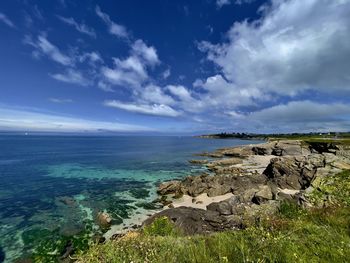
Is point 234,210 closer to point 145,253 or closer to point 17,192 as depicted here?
point 145,253

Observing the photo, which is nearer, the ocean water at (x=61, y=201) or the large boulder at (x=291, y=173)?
the ocean water at (x=61, y=201)

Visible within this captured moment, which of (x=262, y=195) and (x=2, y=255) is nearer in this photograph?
(x=2, y=255)

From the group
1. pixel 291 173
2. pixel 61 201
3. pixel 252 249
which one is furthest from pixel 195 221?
pixel 291 173

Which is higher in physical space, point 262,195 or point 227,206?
point 262,195

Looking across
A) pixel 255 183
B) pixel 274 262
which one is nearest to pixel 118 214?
pixel 255 183

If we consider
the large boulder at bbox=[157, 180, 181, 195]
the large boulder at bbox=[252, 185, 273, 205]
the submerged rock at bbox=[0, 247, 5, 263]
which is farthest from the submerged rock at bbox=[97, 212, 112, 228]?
the large boulder at bbox=[252, 185, 273, 205]

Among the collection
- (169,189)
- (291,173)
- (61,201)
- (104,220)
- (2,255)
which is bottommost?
(61,201)

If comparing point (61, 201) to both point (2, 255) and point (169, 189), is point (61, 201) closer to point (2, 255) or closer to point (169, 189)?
point (2, 255)

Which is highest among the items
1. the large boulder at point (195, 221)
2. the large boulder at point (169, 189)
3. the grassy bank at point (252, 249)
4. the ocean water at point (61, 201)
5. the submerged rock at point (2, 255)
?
the grassy bank at point (252, 249)

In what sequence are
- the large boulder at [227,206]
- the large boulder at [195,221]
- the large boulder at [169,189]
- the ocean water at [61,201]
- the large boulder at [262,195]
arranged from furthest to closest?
the large boulder at [169,189], the large boulder at [262,195], the large boulder at [227,206], the ocean water at [61,201], the large boulder at [195,221]

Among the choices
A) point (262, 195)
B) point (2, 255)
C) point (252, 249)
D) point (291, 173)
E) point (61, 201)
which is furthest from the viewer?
point (291, 173)

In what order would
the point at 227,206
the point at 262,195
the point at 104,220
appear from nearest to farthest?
1. the point at 104,220
2. the point at 227,206
3. the point at 262,195

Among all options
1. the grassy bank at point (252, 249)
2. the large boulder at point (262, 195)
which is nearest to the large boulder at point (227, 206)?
the large boulder at point (262, 195)

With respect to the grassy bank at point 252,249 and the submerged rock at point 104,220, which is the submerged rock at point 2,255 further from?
the grassy bank at point 252,249
